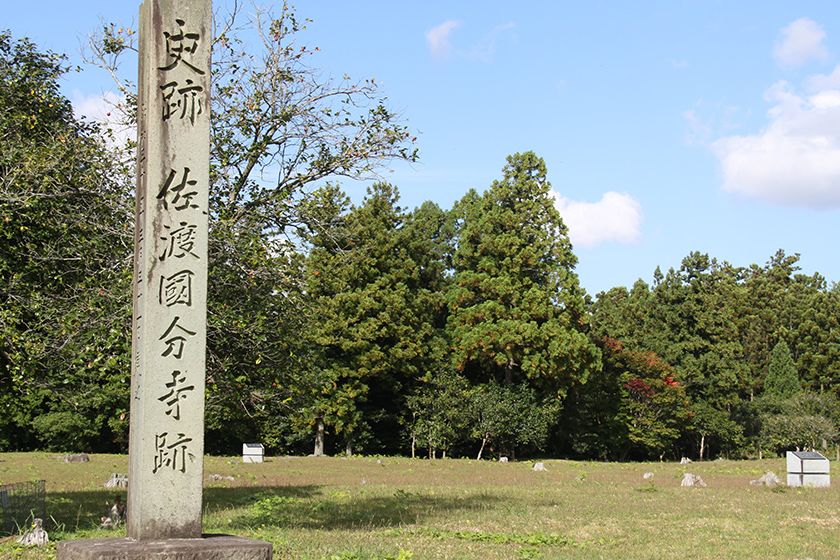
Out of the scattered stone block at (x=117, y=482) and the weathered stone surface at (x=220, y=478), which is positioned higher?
the scattered stone block at (x=117, y=482)

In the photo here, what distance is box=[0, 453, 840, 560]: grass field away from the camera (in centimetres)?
1240

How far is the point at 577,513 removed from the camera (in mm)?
17344

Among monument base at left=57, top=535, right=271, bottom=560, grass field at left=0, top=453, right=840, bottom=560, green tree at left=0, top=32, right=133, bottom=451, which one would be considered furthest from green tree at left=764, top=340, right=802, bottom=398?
monument base at left=57, top=535, right=271, bottom=560

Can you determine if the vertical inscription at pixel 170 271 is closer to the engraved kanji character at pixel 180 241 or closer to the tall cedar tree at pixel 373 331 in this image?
the engraved kanji character at pixel 180 241

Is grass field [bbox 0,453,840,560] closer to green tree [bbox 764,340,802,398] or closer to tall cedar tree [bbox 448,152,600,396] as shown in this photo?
tall cedar tree [bbox 448,152,600,396]

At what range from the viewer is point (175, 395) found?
7.07 metres

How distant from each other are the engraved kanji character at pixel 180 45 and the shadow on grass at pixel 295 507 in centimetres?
816

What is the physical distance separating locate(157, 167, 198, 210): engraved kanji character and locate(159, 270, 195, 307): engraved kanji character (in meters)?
0.58

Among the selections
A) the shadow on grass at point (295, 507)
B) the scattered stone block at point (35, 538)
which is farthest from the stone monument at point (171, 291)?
the shadow on grass at point (295, 507)

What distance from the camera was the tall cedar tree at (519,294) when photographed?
42219 millimetres

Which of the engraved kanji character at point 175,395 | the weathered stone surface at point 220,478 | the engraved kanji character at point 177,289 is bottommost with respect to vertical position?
the weathered stone surface at point 220,478

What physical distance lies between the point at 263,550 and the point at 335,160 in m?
9.53

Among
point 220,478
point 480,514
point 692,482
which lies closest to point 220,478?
point 220,478

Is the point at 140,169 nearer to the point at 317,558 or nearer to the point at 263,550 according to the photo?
the point at 263,550
